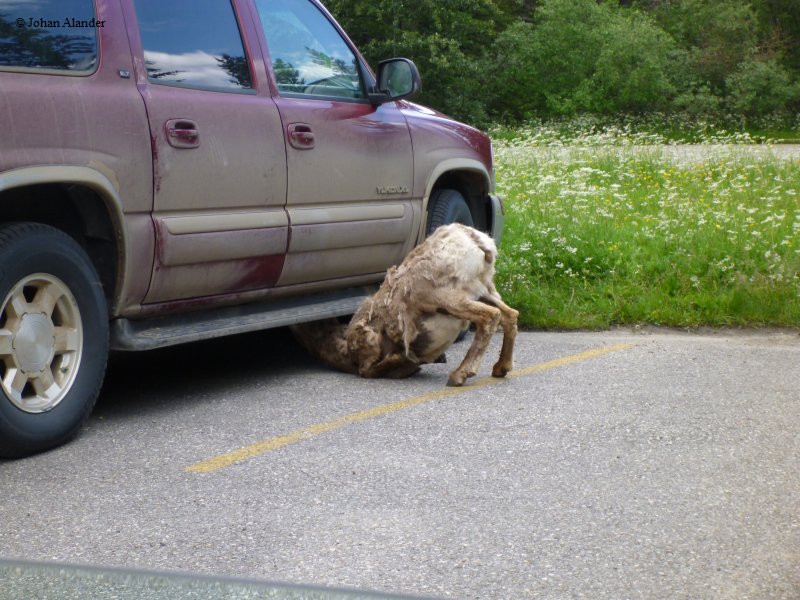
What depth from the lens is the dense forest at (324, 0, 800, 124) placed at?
→ 32625 mm

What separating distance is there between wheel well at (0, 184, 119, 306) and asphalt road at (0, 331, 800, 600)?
801 mm

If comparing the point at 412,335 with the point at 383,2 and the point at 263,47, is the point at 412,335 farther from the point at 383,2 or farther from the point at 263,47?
the point at 383,2

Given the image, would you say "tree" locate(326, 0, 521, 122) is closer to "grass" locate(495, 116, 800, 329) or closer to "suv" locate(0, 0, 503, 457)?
"grass" locate(495, 116, 800, 329)

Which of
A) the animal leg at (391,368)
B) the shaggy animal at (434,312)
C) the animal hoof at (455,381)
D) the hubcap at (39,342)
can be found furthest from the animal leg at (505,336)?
the hubcap at (39,342)

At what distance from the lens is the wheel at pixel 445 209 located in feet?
24.6

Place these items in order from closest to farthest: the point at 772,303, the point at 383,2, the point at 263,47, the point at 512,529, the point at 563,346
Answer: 1. the point at 512,529
2. the point at 263,47
3. the point at 563,346
4. the point at 772,303
5. the point at 383,2

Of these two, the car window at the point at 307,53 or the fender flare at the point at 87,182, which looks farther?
the car window at the point at 307,53

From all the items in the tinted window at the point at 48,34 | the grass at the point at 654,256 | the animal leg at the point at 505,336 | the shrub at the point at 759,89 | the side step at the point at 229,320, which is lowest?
the shrub at the point at 759,89

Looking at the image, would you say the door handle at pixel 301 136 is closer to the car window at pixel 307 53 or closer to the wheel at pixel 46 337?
the car window at pixel 307 53

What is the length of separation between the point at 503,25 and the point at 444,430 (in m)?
39.0

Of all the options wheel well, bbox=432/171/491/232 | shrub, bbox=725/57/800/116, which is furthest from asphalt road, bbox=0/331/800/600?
shrub, bbox=725/57/800/116

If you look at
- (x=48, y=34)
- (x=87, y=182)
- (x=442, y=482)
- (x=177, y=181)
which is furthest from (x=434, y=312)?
(x=48, y=34)

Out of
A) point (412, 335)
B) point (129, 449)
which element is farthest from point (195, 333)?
point (412, 335)

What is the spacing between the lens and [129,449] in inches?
198
